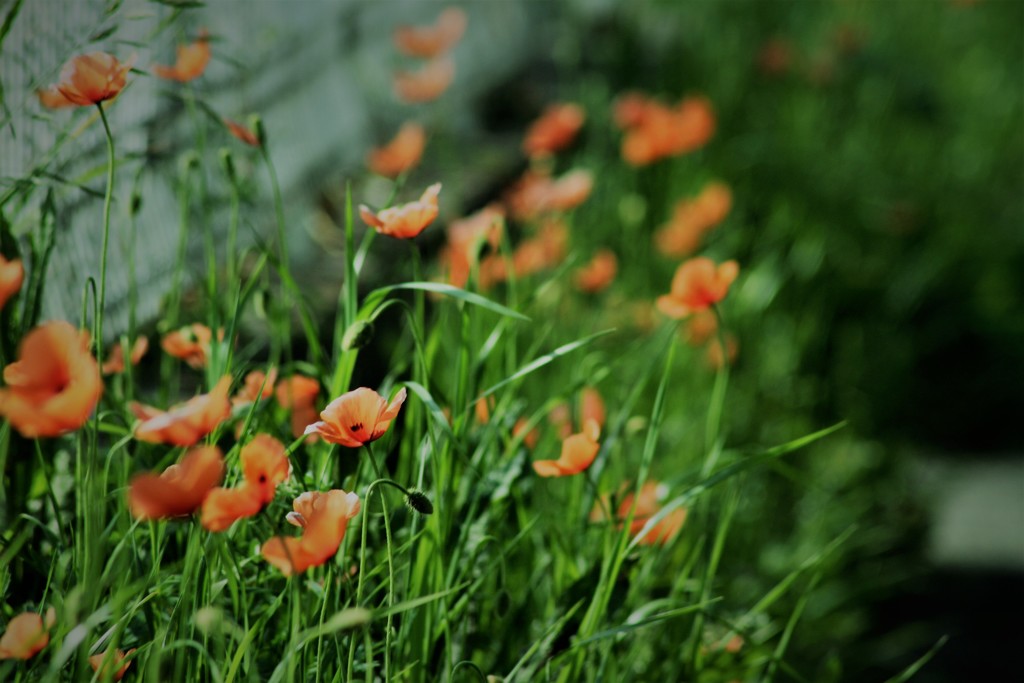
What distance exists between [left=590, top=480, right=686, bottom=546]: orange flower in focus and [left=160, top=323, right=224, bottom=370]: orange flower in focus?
486 millimetres

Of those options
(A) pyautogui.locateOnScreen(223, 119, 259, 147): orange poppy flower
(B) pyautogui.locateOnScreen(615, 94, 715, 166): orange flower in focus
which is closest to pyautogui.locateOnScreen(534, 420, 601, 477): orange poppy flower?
(A) pyautogui.locateOnScreen(223, 119, 259, 147): orange poppy flower

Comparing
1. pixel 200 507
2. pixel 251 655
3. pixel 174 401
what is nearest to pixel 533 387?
pixel 174 401

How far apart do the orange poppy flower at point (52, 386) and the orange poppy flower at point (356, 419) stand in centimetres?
17

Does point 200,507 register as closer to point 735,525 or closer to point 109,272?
point 109,272

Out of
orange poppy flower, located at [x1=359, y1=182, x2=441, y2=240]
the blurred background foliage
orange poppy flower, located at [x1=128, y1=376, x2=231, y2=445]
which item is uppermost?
orange poppy flower, located at [x1=359, y1=182, x2=441, y2=240]

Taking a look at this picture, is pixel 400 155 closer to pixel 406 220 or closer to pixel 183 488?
pixel 406 220

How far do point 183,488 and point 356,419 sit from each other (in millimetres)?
151

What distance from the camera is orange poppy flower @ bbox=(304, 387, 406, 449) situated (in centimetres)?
75

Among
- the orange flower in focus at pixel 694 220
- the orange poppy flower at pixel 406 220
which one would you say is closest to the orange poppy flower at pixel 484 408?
the orange poppy flower at pixel 406 220

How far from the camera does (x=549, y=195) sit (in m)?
1.69

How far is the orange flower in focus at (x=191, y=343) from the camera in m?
1.06

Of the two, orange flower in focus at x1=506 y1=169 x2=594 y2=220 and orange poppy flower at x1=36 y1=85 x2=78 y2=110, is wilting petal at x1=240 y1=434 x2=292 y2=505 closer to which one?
orange poppy flower at x1=36 y1=85 x2=78 y2=110

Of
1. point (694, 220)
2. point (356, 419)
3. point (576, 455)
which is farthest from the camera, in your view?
point (694, 220)

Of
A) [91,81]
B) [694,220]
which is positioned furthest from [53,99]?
[694,220]
